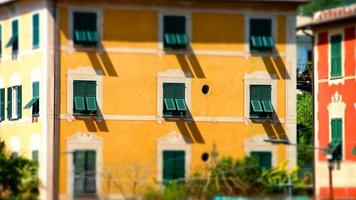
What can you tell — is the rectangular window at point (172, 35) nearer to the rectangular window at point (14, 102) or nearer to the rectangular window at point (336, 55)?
the rectangular window at point (336, 55)

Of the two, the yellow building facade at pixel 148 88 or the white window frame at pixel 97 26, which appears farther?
the white window frame at pixel 97 26

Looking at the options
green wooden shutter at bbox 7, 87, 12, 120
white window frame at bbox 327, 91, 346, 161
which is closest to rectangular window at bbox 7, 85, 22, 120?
green wooden shutter at bbox 7, 87, 12, 120

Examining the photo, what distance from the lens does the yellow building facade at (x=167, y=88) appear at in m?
69.0

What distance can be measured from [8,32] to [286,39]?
11.9 m

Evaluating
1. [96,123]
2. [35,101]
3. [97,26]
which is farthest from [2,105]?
[97,26]

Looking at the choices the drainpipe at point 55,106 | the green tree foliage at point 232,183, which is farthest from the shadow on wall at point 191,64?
the drainpipe at point 55,106

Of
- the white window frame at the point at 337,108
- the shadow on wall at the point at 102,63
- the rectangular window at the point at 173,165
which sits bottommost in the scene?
the rectangular window at the point at 173,165

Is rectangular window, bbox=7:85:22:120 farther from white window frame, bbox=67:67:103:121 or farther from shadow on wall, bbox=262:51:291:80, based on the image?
shadow on wall, bbox=262:51:291:80

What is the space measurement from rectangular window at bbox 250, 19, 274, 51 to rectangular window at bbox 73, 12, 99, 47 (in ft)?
22.0

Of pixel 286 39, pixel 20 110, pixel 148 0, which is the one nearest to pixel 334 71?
pixel 286 39

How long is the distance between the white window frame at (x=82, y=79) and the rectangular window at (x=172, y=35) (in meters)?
3.23

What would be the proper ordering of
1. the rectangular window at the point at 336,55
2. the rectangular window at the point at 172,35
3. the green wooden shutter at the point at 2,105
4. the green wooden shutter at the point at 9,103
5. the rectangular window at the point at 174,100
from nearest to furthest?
1. the rectangular window at the point at 174,100
2. the rectangular window at the point at 172,35
3. the rectangular window at the point at 336,55
4. the green wooden shutter at the point at 9,103
5. the green wooden shutter at the point at 2,105

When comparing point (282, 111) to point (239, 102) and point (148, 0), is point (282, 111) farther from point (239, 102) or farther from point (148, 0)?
point (148, 0)

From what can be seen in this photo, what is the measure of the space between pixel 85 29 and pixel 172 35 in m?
3.69
